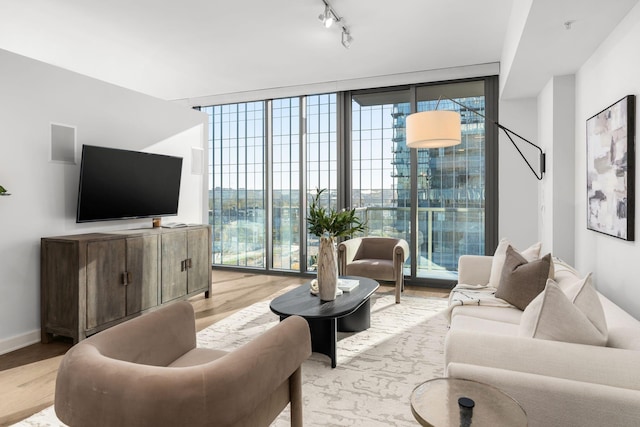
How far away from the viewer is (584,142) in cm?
320

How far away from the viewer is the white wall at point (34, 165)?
309 centimetres

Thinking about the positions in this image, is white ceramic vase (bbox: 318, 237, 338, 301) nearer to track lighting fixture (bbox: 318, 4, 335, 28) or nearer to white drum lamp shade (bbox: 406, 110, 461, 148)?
white drum lamp shade (bbox: 406, 110, 461, 148)

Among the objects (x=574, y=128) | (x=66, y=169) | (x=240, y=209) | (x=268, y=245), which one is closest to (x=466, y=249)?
(x=574, y=128)

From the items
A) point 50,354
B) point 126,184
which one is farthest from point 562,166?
point 50,354

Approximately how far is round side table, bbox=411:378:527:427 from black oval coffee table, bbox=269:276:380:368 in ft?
4.63

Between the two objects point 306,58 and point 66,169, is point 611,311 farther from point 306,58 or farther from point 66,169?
point 66,169

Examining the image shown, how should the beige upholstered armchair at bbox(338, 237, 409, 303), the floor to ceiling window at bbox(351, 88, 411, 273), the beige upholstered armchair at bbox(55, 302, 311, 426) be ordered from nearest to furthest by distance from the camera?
the beige upholstered armchair at bbox(55, 302, 311, 426) → the beige upholstered armchair at bbox(338, 237, 409, 303) → the floor to ceiling window at bbox(351, 88, 411, 273)

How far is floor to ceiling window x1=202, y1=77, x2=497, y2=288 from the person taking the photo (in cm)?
504

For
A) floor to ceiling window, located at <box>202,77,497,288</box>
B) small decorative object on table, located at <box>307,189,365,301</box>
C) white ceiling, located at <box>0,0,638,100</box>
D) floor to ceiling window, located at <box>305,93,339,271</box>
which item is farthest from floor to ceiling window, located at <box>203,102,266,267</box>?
small decorative object on table, located at <box>307,189,365,301</box>

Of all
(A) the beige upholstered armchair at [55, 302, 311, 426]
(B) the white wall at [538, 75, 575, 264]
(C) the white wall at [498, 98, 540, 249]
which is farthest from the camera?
(C) the white wall at [498, 98, 540, 249]

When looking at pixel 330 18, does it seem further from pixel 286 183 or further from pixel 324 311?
pixel 286 183

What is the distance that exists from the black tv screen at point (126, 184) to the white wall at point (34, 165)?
18 centimetres

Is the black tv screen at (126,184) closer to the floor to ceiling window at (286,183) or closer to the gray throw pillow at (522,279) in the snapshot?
the floor to ceiling window at (286,183)

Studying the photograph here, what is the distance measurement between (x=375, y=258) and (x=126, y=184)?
9.82 feet
